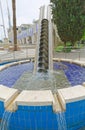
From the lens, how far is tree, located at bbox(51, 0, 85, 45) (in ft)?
67.3

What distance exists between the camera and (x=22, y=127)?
4.88 meters

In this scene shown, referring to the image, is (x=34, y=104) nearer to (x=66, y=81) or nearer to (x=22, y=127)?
(x=22, y=127)

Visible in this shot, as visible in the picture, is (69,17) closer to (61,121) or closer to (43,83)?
(43,83)

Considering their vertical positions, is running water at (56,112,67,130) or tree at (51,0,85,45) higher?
tree at (51,0,85,45)

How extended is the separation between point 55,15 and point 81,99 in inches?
695

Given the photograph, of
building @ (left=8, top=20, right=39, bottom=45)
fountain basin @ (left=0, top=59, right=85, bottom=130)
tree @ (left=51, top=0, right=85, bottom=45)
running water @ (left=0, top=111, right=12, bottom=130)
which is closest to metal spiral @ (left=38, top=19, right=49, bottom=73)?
fountain basin @ (left=0, top=59, right=85, bottom=130)

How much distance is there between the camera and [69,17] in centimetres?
2047

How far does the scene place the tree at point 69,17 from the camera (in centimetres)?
2050

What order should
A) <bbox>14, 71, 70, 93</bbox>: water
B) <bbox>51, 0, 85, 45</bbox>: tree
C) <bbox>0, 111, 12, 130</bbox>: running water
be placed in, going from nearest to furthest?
<bbox>0, 111, 12, 130</bbox>: running water < <bbox>14, 71, 70, 93</bbox>: water < <bbox>51, 0, 85, 45</bbox>: tree

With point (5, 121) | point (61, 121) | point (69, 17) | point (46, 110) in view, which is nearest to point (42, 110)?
point (46, 110)

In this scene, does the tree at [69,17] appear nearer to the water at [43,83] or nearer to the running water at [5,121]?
the water at [43,83]

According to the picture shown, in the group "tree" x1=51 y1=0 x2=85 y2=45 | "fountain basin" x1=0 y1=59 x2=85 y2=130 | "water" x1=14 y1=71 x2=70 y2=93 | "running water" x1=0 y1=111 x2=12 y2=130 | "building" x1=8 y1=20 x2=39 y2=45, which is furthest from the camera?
"building" x1=8 y1=20 x2=39 y2=45

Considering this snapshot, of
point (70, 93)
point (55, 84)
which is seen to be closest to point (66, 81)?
point (55, 84)

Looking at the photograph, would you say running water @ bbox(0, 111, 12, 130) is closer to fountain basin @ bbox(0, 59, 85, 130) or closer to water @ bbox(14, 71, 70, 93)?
fountain basin @ bbox(0, 59, 85, 130)
